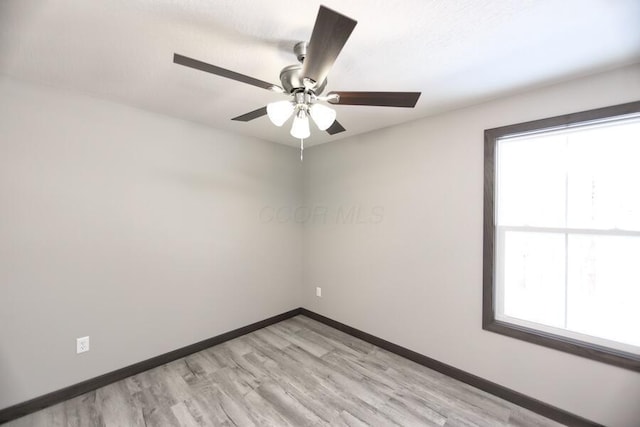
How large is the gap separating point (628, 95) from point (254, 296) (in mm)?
3641

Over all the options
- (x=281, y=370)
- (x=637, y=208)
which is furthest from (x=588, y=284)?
(x=281, y=370)

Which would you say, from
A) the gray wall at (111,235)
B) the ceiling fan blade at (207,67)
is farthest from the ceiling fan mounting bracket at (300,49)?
Result: the gray wall at (111,235)

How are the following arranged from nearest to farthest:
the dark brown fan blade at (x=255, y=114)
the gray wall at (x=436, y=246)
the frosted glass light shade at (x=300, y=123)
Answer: the frosted glass light shade at (x=300, y=123), the dark brown fan blade at (x=255, y=114), the gray wall at (x=436, y=246)

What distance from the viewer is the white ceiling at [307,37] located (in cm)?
118

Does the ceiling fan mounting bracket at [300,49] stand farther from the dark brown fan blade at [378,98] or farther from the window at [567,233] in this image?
the window at [567,233]

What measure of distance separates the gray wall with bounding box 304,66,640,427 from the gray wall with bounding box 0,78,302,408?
1.13 m

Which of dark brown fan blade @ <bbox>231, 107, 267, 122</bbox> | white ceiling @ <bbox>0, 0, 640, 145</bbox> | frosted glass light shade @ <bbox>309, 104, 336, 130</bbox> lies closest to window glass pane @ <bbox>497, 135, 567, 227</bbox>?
white ceiling @ <bbox>0, 0, 640, 145</bbox>

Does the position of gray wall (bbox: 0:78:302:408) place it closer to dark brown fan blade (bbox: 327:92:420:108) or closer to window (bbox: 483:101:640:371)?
dark brown fan blade (bbox: 327:92:420:108)

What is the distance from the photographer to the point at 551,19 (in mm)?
1229

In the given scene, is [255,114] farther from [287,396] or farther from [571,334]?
[571,334]

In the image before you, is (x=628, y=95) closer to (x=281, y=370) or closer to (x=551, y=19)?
(x=551, y=19)

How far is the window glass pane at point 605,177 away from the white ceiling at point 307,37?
0.45 metres

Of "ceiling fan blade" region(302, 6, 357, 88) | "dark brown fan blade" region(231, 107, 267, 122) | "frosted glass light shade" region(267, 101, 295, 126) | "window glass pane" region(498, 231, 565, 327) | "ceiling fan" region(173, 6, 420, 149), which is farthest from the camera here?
"window glass pane" region(498, 231, 565, 327)

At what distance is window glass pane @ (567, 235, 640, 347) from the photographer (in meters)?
1.65
